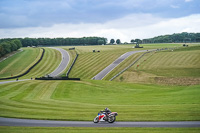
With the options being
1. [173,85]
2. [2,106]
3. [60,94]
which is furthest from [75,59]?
[2,106]

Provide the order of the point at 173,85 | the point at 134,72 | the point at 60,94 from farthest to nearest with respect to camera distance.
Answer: the point at 134,72 < the point at 173,85 < the point at 60,94

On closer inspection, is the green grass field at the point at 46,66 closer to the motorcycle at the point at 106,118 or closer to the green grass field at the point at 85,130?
the green grass field at the point at 85,130

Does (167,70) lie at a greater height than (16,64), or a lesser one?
greater

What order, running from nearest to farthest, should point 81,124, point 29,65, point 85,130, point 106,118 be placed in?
point 85,130
point 81,124
point 106,118
point 29,65

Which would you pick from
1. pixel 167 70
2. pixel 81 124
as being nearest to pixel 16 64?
pixel 167 70

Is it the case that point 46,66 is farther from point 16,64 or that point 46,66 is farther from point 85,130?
point 85,130

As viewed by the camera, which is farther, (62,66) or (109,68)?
A: (62,66)

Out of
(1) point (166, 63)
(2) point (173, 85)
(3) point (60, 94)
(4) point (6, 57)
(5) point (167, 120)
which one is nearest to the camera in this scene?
(5) point (167, 120)

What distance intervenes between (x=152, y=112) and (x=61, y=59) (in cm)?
9927

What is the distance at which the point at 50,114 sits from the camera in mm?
30281

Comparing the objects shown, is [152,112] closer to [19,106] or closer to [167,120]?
[167,120]

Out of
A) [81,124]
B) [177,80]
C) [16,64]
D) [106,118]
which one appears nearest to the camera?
[81,124]

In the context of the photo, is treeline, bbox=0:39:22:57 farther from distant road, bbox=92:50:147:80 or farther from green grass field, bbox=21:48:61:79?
distant road, bbox=92:50:147:80

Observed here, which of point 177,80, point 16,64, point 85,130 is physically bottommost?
point 177,80
